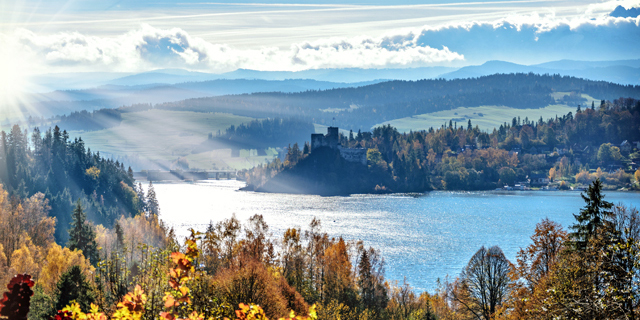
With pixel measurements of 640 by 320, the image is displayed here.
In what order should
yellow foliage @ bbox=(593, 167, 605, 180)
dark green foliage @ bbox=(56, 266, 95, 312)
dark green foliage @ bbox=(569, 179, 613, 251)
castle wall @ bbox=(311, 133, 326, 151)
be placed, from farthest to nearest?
castle wall @ bbox=(311, 133, 326, 151) → yellow foliage @ bbox=(593, 167, 605, 180) → dark green foliage @ bbox=(569, 179, 613, 251) → dark green foliage @ bbox=(56, 266, 95, 312)

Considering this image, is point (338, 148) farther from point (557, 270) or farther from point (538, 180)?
point (557, 270)

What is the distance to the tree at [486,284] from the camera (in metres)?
35.8

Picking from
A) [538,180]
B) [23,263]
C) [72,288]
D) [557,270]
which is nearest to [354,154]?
[538,180]

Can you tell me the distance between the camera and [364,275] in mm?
46969

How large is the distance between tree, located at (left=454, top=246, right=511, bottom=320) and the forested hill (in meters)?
52.1

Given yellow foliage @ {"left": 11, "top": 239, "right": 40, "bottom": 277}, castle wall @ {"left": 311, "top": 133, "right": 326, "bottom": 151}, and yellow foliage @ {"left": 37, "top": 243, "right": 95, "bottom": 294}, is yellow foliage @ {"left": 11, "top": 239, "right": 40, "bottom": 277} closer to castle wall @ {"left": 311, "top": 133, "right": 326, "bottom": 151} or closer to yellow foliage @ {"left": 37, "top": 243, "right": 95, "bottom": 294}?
yellow foliage @ {"left": 37, "top": 243, "right": 95, "bottom": 294}

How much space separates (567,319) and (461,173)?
17395cm

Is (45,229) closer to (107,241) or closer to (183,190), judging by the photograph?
A: (107,241)

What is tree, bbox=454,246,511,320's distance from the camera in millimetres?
35750

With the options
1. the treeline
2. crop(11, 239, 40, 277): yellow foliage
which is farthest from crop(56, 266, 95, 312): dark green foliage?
the treeline

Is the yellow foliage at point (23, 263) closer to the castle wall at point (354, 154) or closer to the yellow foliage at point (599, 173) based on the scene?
the castle wall at point (354, 154)

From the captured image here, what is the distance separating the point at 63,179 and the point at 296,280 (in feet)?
219

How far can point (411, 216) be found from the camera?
115 meters

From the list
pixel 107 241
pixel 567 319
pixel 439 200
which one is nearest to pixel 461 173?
pixel 439 200
